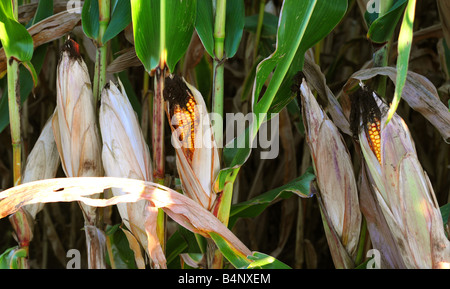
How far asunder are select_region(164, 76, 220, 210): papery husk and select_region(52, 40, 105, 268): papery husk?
0.38ft

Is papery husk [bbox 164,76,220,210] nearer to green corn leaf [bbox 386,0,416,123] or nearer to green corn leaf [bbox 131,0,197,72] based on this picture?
green corn leaf [bbox 131,0,197,72]

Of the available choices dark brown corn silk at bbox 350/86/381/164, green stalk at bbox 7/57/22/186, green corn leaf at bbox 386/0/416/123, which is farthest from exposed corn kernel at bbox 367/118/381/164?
green stalk at bbox 7/57/22/186

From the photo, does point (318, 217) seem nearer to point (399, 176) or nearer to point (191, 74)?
point (191, 74)

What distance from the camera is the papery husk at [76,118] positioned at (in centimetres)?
64

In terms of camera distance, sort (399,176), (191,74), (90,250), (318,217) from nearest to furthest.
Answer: (399,176)
(90,250)
(191,74)
(318,217)

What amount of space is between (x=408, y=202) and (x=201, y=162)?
9.2 inches

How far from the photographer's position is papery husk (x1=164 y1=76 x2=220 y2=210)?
0.59m

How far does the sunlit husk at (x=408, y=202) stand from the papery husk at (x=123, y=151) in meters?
0.28

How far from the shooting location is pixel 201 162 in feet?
1.94

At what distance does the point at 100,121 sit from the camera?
63 cm

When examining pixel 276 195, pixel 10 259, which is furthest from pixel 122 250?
pixel 276 195

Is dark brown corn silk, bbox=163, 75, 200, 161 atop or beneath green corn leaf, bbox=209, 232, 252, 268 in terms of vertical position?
atop

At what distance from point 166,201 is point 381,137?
25cm
